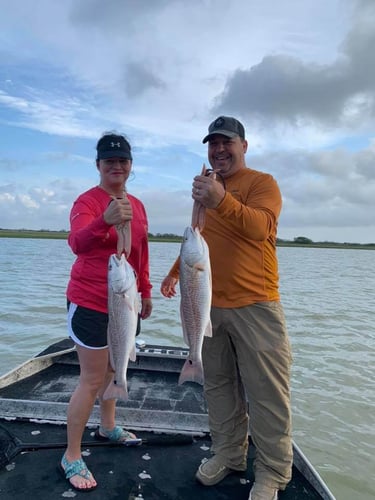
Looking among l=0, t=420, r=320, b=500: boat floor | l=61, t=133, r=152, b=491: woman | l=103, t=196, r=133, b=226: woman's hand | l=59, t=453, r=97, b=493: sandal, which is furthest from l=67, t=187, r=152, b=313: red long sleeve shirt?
l=0, t=420, r=320, b=500: boat floor

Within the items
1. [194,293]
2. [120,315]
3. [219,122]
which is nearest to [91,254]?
[120,315]

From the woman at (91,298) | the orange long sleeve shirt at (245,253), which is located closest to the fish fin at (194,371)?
the orange long sleeve shirt at (245,253)

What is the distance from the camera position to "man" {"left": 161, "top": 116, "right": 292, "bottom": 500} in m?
3.34

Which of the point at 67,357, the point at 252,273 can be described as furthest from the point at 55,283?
the point at 252,273

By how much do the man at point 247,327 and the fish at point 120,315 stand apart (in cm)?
78

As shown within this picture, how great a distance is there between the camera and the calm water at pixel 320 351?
6223 mm

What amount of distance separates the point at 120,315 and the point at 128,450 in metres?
1.63

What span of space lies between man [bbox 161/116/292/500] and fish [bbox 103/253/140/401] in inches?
30.6

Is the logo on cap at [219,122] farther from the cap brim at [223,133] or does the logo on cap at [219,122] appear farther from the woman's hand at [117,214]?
the woman's hand at [117,214]

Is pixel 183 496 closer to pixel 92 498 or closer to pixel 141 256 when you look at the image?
pixel 92 498

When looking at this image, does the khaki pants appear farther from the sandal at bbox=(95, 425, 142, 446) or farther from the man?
the sandal at bbox=(95, 425, 142, 446)

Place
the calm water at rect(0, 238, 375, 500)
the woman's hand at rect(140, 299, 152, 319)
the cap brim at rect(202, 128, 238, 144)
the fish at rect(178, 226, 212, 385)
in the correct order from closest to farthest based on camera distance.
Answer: the fish at rect(178, 226, 212, 385), the cap brim at rect(202, 128, 238, 144), the woman's hand at rect(140, 299, 152, 319), the calm water at rect(0, 238, 375, 500)

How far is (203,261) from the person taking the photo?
3078 mm

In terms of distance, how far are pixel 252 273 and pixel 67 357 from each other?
3.75 metres
